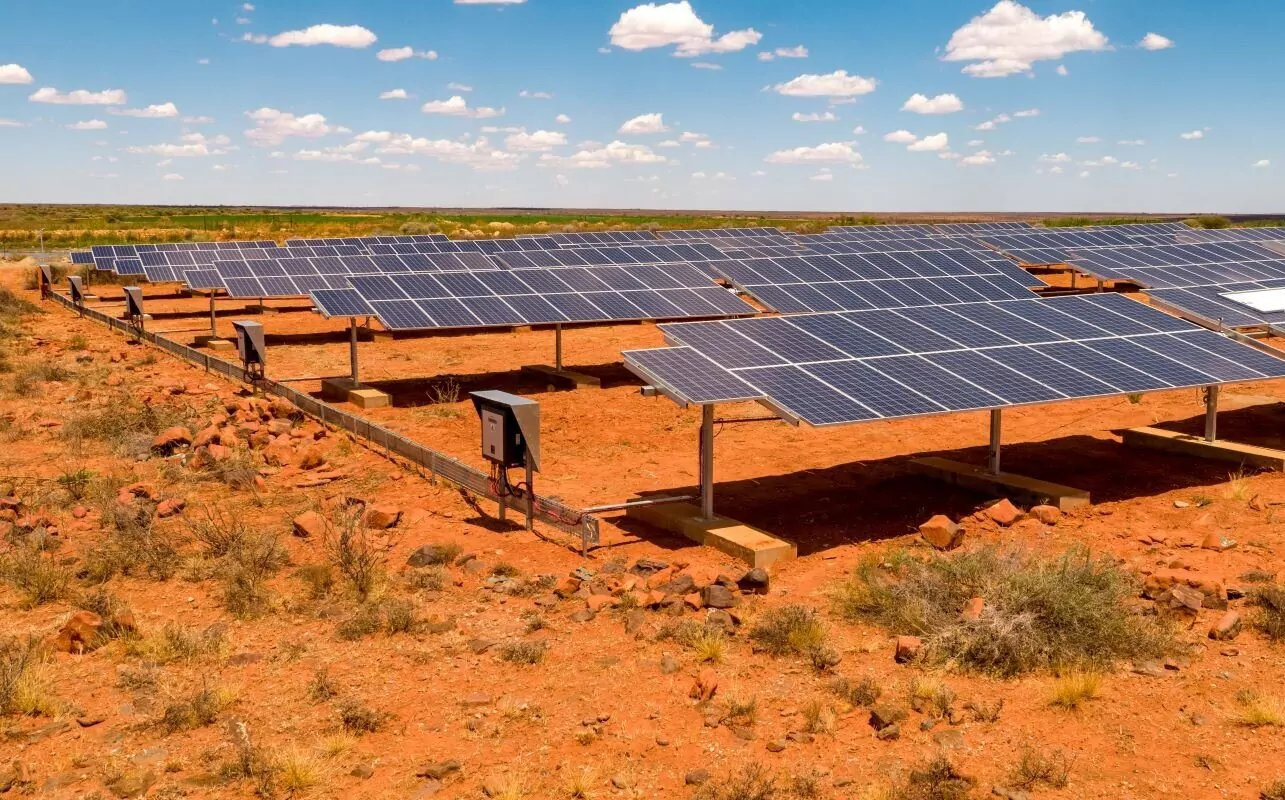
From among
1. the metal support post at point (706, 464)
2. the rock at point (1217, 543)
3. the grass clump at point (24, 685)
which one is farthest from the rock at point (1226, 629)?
the grass clump at point (24, 685)

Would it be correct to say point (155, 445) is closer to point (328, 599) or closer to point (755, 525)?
point (328, 599)

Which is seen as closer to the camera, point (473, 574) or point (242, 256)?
point (473, 574)

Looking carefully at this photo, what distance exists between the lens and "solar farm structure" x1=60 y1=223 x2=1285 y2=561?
52.5 feet

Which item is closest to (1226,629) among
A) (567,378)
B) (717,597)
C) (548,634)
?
(717,597)

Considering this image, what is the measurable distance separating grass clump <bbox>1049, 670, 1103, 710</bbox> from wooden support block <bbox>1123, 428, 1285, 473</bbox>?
10475mm

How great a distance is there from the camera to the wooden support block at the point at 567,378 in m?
28.2

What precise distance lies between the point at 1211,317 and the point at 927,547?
496 inches

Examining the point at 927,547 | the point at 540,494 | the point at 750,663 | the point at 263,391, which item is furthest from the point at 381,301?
the point at 750,663

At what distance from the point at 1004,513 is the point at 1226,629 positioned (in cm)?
452

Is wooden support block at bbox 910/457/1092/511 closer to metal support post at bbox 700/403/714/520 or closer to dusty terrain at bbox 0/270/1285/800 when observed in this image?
dusty terrain at bbox 0/270/1285/800

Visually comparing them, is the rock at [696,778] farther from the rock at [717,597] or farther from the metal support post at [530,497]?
the metal support post at [530,497]

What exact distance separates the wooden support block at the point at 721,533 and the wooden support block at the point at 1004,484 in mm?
4131

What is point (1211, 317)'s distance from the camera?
2373cm

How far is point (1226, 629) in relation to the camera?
38.0 feet
